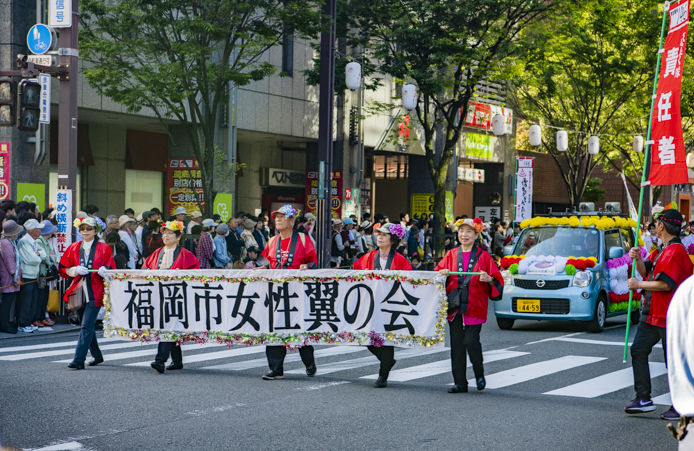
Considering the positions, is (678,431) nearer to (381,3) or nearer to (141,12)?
(141,12)

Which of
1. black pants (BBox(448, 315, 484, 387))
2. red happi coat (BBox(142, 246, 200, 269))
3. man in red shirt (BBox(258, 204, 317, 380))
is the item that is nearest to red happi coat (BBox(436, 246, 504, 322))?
black pants (BBox(448, 315, 484, 387))

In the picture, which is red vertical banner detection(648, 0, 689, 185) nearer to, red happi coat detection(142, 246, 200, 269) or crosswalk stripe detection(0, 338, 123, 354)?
red happi coat detection(142, 246, 200, 269)

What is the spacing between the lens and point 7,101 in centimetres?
1413

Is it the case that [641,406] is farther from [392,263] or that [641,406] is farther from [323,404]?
[392,263]

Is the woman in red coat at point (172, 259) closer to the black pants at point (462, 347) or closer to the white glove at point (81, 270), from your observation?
the white glove at point (81, 270)

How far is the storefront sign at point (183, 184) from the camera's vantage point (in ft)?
88.3

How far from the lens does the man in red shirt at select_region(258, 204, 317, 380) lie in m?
→ 9.98

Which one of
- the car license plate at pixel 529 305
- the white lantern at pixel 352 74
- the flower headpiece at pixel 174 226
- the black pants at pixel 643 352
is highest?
the white lantern at pixel 352 74

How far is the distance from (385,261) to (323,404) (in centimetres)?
194

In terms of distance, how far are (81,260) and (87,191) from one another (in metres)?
16.4

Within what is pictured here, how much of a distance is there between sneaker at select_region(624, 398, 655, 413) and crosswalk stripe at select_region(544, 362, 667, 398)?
115cm

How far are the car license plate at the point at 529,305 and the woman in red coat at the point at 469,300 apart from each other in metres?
5.65

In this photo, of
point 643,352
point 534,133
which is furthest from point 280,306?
point 534,133

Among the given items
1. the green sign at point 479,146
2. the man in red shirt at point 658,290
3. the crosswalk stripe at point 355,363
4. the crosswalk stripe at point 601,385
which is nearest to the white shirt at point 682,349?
the man in red shirt at point 658,290
